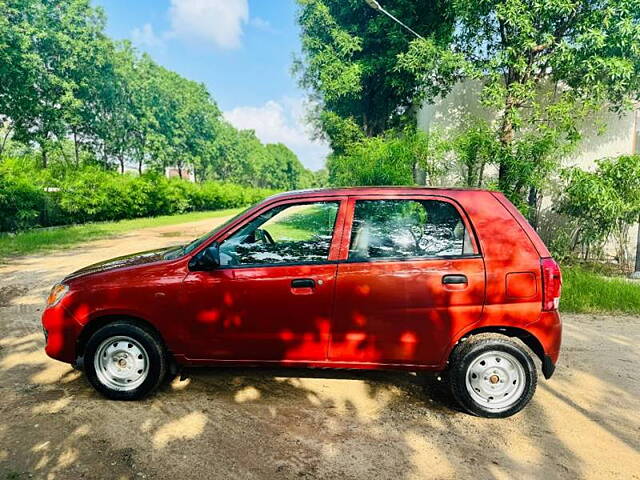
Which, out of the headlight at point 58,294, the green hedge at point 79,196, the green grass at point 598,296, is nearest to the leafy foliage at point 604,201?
the green grass at point 598,296

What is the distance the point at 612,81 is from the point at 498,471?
361 inches

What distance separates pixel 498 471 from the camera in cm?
262

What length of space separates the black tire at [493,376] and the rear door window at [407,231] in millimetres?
716

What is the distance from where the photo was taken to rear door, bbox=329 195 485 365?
3164mm

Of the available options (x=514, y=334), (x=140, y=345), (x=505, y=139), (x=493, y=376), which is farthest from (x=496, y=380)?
(x=505, y=139)

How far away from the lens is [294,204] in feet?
11.5

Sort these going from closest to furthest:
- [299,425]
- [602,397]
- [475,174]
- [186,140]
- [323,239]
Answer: [299,425] < [323,239] < [602,397] < [475,174] < [186,140]

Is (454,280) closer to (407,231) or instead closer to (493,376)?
(407,231)

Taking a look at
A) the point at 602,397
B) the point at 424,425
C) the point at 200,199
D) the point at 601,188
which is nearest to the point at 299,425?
the point at 424,425

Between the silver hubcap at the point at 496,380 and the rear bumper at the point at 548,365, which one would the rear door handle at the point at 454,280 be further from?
the rear bumper at the point at 548,365

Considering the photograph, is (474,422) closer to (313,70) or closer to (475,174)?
(475,174)

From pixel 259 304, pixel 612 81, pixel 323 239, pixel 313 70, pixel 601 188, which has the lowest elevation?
pixel 259 304

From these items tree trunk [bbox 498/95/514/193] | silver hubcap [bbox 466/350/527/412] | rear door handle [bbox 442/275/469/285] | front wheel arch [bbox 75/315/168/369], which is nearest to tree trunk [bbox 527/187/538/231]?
tree trunk [bbox 498/95/514/193]

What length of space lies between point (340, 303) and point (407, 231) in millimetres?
810
